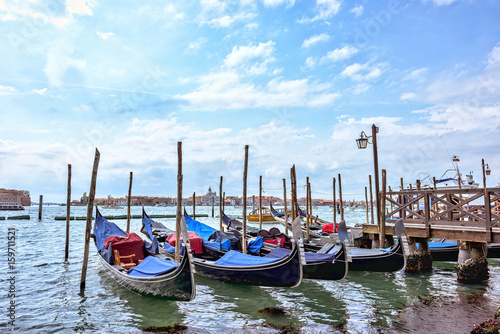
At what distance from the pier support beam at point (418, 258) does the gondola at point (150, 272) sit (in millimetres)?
6229

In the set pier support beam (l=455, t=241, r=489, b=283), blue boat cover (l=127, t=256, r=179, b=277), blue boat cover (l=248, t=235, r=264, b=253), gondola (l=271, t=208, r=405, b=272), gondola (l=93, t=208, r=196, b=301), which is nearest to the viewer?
gondola (l=93, t=208, r=196, b=301)

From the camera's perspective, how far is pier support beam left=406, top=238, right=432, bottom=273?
29.7ft

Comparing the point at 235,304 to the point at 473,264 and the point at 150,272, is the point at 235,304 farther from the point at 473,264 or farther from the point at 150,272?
the point at 473,264

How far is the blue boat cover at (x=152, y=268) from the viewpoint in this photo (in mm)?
6363

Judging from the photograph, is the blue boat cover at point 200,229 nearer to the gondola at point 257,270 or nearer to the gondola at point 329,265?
the gondola at point 257,270

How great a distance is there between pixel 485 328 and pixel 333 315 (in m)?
2.44

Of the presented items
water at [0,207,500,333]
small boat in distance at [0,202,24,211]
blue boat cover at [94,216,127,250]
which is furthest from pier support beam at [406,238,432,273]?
small boat in distance at [0,202,24,211]

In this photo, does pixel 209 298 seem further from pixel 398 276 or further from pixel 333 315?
pixel 398 276

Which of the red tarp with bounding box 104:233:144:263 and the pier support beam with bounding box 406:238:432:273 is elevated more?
the red tarp with bounding box 104:233:144:263

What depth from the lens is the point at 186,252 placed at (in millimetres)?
5719

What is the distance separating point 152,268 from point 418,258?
22.8ft

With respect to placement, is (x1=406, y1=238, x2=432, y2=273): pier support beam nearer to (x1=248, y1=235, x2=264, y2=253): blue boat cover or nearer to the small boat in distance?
(x1=248, y1=235, x2=264, y2=253): blue boat cover

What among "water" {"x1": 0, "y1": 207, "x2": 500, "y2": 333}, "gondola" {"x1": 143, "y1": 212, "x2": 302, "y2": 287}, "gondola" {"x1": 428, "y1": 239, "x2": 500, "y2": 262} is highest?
"gondola" {"x1": 143, "y1": 212, "x2": 302, "y2": 287}

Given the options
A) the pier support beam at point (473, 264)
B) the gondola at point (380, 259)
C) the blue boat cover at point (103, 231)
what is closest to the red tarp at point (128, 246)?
the blue boat cover at point (103, 231)
